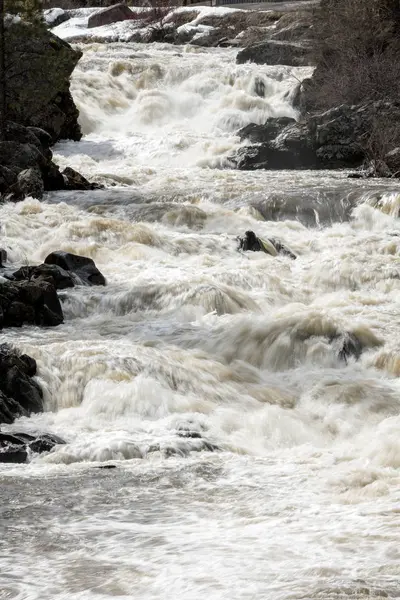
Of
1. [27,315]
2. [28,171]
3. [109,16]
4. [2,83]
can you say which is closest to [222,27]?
[109,16]

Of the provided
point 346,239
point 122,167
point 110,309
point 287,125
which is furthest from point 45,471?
point 287,125

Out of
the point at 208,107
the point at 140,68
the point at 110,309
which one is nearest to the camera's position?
the point at 110,309

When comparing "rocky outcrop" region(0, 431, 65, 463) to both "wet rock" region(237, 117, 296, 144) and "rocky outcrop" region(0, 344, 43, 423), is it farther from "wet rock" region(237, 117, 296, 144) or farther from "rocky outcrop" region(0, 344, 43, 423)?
"wet rock" region(237, 117, 296, 144)

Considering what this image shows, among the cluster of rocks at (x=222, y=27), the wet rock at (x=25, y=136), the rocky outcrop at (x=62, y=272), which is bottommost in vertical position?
the rocky outcrop at (x=62, y=272)

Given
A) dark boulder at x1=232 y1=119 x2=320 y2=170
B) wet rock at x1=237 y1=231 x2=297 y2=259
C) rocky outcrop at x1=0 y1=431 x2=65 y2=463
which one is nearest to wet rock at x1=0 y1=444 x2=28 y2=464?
rocky outcrop at x1=0 y1=431 x2=65 y2=463

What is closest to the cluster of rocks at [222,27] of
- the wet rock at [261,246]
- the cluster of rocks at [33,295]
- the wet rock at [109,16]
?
the wet rock at [109,16]

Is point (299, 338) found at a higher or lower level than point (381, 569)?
lower

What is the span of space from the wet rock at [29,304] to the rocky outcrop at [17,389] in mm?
2171

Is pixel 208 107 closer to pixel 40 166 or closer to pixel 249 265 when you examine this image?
pixel 40 166

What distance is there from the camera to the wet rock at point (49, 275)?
1333cm

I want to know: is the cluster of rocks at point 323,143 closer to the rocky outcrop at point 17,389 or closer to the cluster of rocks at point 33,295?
the cluster of rocks at point 33,295

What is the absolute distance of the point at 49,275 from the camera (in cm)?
1374

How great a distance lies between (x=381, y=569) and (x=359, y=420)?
3.96 m

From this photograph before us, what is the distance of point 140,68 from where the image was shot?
1241 inches
